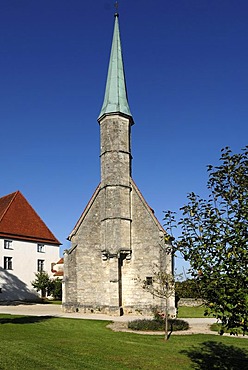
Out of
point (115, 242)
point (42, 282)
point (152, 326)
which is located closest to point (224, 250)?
point (152, 326)

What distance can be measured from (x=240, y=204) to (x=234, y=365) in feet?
26.9

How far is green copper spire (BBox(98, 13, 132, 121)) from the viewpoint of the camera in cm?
3353

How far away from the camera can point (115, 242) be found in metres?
31.3

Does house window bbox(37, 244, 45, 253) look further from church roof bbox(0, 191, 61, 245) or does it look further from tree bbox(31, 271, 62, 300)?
tree bbox(31, 271, 62, 300)

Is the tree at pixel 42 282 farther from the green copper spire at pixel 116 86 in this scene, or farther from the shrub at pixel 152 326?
the shrub at pixel 152 326

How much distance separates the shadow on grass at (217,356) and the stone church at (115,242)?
1339 cm

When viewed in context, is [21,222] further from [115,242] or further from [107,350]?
[107,350]

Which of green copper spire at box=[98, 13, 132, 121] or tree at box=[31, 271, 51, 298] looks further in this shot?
tree at box=[31, 271, 51, 298]

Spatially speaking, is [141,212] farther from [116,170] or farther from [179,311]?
[179,311]

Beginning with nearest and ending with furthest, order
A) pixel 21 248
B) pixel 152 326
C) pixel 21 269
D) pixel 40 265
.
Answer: pixel 152 326
pixel 21 269
pixel 21 248
pixel 40 265

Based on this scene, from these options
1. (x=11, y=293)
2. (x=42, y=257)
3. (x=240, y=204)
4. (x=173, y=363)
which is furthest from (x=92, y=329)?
(x=42, y=257)

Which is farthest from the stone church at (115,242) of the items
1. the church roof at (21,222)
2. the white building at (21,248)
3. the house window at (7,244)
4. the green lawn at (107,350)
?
the church roof at (21,222)

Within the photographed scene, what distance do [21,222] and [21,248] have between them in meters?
3.28

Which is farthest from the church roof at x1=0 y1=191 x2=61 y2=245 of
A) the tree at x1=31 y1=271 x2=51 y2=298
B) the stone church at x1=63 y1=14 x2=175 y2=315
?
the stone church at x1=63 y1=14 x2=175 y2=315
